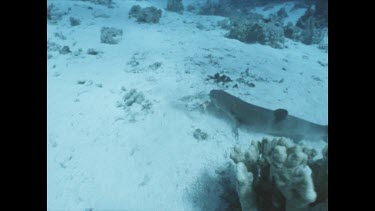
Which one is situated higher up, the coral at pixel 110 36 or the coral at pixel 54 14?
the coral at pixel 54 14

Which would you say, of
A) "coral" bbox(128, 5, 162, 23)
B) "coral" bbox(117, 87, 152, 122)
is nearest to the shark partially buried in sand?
"coral" bbox(117, 87, 152, 122)

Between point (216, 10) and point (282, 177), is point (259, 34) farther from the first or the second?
point (282, 177)

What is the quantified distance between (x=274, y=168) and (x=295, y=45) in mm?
7089

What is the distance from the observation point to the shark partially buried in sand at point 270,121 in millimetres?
3670

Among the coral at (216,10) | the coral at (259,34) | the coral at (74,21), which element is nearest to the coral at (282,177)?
the coral at (259,34)

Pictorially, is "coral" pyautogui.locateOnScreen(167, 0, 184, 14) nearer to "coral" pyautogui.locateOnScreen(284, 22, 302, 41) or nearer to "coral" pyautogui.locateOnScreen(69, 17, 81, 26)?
"coral" pyautogui.locateOnScreen(69, 17, 81, 26)

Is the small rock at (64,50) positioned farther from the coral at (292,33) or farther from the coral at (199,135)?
the coral at (292,33)

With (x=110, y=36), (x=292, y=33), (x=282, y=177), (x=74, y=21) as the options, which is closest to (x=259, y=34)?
(x=292, y=33)

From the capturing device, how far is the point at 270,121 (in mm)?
3748

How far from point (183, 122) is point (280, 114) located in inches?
55.1
